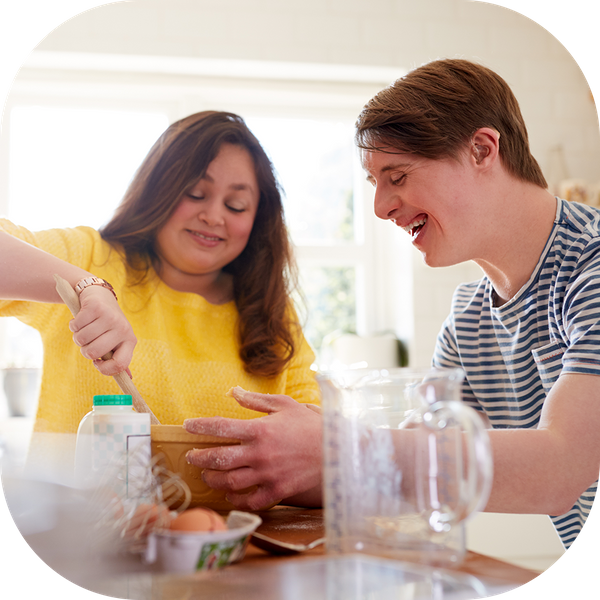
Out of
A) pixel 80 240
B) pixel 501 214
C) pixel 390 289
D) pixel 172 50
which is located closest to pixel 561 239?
pixel 501 214

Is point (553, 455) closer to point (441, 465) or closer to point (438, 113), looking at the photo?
point (441, 465)

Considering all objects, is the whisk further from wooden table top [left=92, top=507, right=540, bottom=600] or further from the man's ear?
the man's ear

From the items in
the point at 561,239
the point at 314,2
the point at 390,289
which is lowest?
the point at 561,239

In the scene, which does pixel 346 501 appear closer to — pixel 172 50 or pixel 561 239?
pixel 561 239

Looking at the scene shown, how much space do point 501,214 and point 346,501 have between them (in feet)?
1.75

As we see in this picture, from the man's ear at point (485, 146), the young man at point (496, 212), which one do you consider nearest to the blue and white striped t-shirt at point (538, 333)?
the young man at point (496, 212)

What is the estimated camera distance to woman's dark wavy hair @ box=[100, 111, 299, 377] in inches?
34.4

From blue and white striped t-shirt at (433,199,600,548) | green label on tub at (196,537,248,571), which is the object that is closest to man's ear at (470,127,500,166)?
blue and white striped t-shirt at (433,199,600,548)

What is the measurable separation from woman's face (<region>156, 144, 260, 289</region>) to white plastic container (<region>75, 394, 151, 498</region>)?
0.49 meters

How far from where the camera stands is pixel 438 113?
2.29 ft

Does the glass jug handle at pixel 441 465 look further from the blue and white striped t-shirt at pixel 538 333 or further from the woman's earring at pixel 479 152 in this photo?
the woman's earring at pixel 479 152

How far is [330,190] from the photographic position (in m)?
2.07

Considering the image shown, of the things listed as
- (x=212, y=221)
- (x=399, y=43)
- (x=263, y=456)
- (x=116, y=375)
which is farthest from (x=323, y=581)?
(x=399, y=43)

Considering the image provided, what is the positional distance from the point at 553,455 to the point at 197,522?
31 cm
